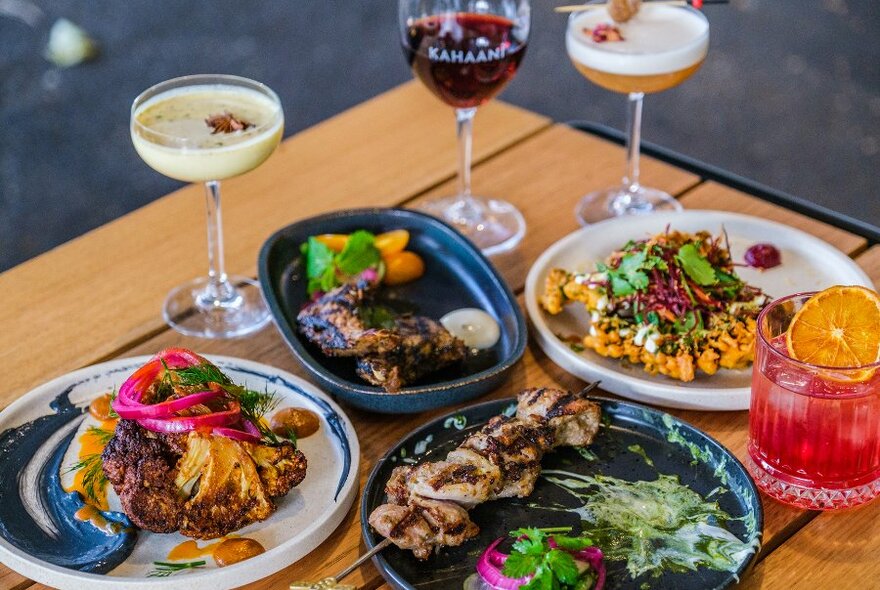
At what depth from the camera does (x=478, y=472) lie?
1.49m

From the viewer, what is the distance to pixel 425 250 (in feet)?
7.05

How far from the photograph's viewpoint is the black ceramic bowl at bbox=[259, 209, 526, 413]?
1.70 meters

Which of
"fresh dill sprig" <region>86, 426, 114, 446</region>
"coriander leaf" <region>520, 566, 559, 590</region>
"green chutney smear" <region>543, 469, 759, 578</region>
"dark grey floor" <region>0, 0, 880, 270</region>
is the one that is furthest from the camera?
"dark grey floor" <region>0, 0, 880, 270</region>

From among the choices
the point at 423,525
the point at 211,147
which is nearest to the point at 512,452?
the point at 423,525

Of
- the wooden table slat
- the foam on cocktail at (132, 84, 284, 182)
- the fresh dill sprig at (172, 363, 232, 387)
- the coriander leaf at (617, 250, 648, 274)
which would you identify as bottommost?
the wooden table slat

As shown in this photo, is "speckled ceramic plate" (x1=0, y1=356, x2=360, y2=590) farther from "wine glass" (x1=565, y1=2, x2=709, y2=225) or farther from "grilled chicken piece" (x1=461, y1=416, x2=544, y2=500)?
"wine glass" (x1=565, y1=2, x2=709, y2=225)

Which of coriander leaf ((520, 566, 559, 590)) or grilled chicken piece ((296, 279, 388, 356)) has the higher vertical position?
coriander leaf ((520, 566, 559, 590))

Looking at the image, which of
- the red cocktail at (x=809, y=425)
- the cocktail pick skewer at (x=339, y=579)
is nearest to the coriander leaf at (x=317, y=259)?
the cocktail pick skewer at (x=339, y=579)

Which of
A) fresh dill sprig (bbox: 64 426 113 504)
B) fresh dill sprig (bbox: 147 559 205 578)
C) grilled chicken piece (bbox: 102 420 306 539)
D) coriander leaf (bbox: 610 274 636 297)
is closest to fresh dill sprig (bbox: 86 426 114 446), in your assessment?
fresh dill sprig (bbox: 64 426 113 504)

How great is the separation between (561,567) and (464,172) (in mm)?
1138

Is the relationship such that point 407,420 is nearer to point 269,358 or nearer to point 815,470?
point 269,358

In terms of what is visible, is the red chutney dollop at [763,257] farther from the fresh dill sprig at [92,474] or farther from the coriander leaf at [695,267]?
the fresh dill sprig at [92,474]

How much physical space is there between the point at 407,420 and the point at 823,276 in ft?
2.82

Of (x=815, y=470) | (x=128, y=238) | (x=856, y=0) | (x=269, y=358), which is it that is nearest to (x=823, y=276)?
(x=815, y=470)
